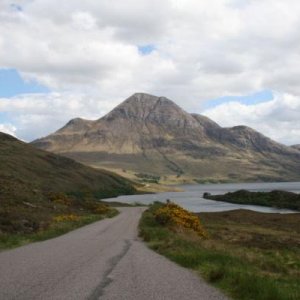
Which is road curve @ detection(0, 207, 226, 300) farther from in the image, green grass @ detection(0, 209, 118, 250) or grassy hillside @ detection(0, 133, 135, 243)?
grassy hillside @ detection(0, 133, 135, 243)

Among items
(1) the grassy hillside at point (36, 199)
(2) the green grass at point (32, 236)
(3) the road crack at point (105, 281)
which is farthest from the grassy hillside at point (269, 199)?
(3) the road crack at point (105, 281)

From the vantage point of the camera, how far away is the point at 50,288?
15.2 m

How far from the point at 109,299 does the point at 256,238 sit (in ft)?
116

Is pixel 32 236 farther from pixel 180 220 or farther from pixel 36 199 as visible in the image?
pixel 36 199

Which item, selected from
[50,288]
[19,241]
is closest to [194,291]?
[50,288]

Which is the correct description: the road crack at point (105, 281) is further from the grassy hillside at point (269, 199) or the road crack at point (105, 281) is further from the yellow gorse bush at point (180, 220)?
the grassy hillside at point (269, 199)

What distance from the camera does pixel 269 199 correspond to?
15275 centimetres

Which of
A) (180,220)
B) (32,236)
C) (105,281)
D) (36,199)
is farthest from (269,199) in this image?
(105,281)

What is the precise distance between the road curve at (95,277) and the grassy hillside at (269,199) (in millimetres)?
111468

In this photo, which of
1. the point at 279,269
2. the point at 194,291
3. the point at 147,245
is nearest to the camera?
the point at 194,291

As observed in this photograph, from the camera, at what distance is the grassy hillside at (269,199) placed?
452ft

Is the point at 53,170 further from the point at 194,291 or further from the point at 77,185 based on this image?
the point at 194,291

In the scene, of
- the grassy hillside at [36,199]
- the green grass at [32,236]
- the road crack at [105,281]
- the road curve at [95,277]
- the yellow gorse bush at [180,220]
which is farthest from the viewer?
the yellow gorse bush at [180,220]

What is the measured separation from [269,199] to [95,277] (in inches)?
5539
